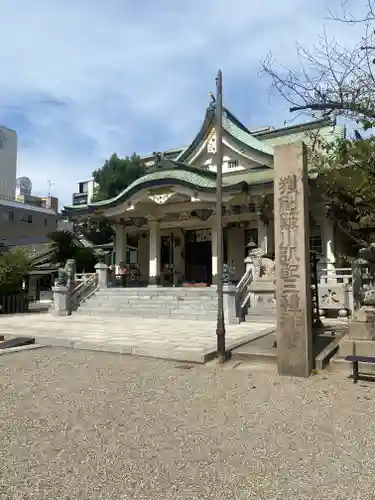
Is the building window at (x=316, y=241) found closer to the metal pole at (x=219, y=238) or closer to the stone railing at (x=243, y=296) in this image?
the stone railing at (x=243, y=296)

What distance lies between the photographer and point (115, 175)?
35031mm

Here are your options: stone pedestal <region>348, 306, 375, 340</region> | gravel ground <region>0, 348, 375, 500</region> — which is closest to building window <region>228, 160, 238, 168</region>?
stone pedestal <region>348, 306, 375, 340</region>

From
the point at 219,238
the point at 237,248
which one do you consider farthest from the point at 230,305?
the point at 237,248

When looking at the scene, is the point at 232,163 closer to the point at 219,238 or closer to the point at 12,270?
the point at 12,270

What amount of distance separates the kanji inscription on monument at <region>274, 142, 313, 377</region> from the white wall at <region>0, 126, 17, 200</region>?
47.6m

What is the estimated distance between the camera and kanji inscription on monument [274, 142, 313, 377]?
7215 mm

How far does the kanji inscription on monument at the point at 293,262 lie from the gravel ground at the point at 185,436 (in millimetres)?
491

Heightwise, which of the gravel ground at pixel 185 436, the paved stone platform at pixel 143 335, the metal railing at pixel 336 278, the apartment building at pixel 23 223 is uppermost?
the apartment building at pixel 23 223

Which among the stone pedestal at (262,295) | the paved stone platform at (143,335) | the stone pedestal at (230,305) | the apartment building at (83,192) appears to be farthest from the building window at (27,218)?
the stone pedestal at (230,305)

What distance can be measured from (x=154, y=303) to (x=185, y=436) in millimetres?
13600

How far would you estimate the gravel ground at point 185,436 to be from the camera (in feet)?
11.0

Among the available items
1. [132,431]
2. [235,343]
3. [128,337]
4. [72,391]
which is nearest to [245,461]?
[132,431]

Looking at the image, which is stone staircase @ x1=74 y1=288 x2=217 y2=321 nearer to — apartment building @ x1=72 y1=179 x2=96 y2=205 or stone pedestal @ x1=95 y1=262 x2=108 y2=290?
stone pedestal @ x1=95 y1=262 x2=108 y2=290

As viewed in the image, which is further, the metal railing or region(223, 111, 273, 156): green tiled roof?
region(223, 111, 273, 156): green tiled roof
